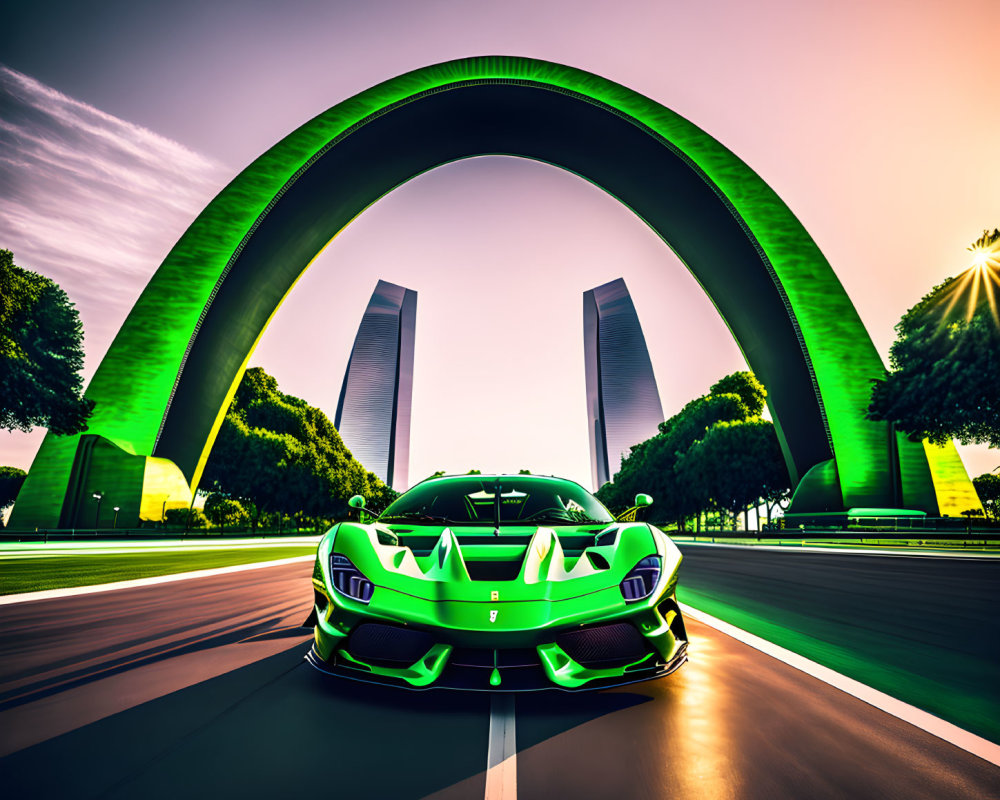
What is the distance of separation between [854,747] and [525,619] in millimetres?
1473

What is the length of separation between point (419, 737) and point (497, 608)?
627mm

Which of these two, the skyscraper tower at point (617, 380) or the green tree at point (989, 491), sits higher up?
the skyscraper tower at point (617, 380)

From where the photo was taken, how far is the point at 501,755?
8.13 feet

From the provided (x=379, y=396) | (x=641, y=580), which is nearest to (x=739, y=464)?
(x=641, y=580)

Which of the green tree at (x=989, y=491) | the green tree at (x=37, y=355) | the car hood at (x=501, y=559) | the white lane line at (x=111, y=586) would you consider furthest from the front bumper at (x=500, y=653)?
the green tree at (x=989, y=491)

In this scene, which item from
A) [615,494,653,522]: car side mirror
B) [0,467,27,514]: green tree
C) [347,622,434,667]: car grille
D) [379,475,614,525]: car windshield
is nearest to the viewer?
[347,622,434,667]: car grille

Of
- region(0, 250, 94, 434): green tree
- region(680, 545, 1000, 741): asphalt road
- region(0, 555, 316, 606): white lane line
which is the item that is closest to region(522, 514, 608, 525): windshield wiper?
region(680, 545, 1000, 741): asphalt road

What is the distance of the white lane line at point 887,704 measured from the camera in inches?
103

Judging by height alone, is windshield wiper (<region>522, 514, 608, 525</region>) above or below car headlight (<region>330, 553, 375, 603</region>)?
above

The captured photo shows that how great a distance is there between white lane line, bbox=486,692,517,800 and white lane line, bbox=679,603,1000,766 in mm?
1881

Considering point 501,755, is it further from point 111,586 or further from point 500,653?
point 111,586

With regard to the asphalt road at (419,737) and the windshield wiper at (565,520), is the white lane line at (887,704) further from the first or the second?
the windshield wiper at (565,520)

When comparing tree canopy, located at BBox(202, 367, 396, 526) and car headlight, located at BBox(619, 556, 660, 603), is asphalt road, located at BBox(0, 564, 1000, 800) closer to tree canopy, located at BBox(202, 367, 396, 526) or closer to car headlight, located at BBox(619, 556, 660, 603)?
car headlight, located at BBox(619, 556, 660, 603)

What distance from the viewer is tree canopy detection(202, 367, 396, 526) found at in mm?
45812
